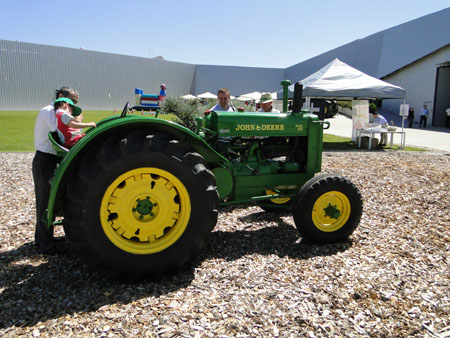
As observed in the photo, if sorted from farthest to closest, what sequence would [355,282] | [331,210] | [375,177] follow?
[375,177] < [331,210] < [355,282]

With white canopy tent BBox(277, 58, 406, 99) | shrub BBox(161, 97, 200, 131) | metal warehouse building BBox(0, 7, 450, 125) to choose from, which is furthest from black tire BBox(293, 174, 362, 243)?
metal warehouse building BBox(0, 7, 450, 125)

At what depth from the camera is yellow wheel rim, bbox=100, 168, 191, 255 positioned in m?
2.73

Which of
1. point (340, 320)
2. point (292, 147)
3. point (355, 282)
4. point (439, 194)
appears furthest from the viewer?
point (439, 194)

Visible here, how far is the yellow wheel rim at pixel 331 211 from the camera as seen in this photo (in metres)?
3.56

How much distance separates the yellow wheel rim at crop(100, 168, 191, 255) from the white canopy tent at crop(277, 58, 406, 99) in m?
10.2

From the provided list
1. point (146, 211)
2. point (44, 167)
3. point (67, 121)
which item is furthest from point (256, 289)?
point (44, 167)

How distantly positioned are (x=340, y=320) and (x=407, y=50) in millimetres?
34275

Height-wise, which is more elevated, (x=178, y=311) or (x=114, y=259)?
(x=114, y=259)

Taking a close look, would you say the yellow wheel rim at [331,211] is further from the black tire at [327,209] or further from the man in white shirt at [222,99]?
the man in white shirt at [222,99]

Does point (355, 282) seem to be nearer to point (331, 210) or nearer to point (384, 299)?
point (384, 299)

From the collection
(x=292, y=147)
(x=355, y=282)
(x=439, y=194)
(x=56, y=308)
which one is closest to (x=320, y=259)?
(x=355, y=282)

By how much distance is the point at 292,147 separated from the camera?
159 inches

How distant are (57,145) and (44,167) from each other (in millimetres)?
437

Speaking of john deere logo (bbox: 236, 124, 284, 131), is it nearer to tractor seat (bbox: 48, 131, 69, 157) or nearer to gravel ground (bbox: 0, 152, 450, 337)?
gravel ground (bbox: 0, 152, 450, 337)
